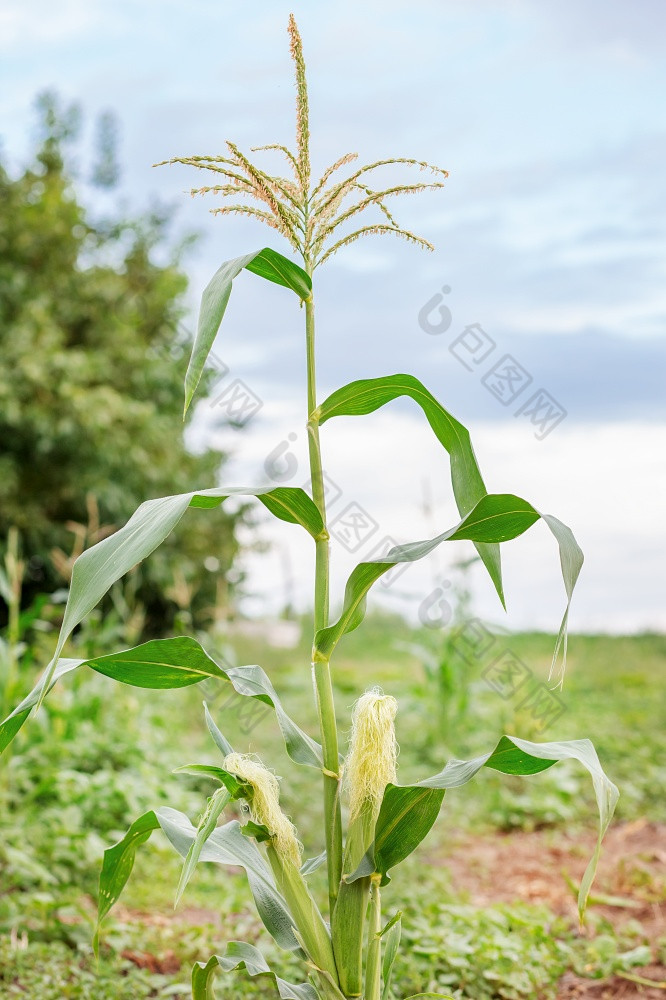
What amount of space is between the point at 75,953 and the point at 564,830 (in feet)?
7.67

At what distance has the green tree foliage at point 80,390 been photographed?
8352 millimetres

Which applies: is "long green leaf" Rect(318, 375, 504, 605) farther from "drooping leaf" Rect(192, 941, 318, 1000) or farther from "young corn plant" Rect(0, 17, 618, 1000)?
"drooping leaf" Rect(192, 941, 318, 1000)

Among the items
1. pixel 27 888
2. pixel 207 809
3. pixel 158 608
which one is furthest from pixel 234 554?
pixel 207 809

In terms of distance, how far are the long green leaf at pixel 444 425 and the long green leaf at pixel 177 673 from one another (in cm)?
44

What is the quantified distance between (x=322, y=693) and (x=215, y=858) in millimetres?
339

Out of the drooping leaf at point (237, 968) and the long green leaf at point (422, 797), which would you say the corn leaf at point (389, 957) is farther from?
the long green leaf at point (422, 797)

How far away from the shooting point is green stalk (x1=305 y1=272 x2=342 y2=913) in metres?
1.49

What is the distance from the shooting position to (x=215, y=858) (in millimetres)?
1516

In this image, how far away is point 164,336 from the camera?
10656 millimetres

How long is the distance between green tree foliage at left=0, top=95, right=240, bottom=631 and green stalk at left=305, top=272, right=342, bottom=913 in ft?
21.4

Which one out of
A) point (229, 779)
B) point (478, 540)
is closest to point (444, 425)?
point (478, 540)

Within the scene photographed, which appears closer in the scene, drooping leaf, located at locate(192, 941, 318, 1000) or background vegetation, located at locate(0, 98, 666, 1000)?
drooping leaf, located at locate(192, 941, 318, 1000)

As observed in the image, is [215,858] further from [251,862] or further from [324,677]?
[324,677]

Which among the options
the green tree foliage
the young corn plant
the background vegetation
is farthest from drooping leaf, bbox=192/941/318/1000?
the green tree foliage
